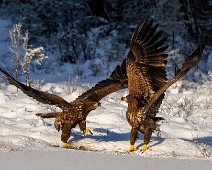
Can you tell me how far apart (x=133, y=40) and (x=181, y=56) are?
10841mm

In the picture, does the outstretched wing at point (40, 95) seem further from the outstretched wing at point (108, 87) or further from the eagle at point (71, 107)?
the outstretched wing at point (108, 87)

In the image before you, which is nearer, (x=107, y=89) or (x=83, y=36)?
(x=107, y=89)

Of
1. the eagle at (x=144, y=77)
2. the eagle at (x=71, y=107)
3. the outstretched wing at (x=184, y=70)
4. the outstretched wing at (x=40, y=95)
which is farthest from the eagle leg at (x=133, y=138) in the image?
the outstretched wing at (x=40, y=95)

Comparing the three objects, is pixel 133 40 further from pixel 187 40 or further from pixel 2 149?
pixel 187 40

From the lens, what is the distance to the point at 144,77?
19.5 feet

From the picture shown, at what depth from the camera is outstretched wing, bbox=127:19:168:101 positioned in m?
5.98

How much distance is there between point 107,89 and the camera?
6.64m

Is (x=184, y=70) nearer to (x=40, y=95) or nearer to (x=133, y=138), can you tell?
(x=133, y=138)

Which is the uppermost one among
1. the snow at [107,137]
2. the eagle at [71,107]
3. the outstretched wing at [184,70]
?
the outstretched wing at [184,70]

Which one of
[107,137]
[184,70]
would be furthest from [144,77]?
[107,137]

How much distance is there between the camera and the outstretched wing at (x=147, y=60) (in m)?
5.98

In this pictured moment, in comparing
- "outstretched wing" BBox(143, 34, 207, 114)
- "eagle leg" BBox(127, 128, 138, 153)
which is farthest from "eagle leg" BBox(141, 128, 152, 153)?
"outstretched wing" BBox(143, 34, 207, 114)

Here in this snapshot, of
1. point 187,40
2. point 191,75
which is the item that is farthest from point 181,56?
point 187,40

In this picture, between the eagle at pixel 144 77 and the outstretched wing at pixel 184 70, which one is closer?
the outstretched wing at pixel 184 70
